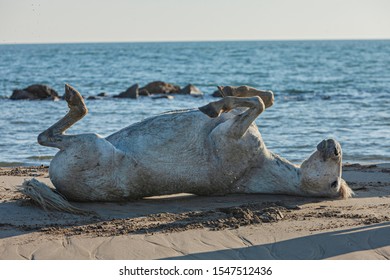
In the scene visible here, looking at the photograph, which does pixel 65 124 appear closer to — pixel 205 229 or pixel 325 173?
pixel 205 229

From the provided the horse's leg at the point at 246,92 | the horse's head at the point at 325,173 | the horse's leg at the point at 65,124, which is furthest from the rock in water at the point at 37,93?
the horse's head at the point at 325,173

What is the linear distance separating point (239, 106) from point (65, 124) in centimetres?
188

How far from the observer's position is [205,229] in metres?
6.21

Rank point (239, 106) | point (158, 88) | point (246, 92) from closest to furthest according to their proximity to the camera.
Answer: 1. point (239, 106)
2. point (246, 92)
3. point (158, 88)

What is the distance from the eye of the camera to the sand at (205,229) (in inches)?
218

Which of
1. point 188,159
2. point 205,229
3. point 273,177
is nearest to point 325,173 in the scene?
point 273,177

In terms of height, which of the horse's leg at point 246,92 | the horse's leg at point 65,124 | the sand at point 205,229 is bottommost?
the sand at point 205,229

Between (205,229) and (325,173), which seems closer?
→ (205,229)

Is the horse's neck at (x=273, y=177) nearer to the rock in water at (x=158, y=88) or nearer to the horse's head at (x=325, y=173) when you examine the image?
the horse's head at (x=325, y=173)

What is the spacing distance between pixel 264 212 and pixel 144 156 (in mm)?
1432

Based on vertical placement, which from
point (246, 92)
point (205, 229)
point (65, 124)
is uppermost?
point (246, 92)

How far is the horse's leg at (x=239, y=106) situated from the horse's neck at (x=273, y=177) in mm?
539

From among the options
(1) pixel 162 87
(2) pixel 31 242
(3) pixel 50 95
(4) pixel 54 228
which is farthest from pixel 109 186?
(1) pixel 162 87

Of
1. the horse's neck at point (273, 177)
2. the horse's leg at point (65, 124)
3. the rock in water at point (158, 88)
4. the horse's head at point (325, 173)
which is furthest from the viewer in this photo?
the rock in water at point (158, 88)
